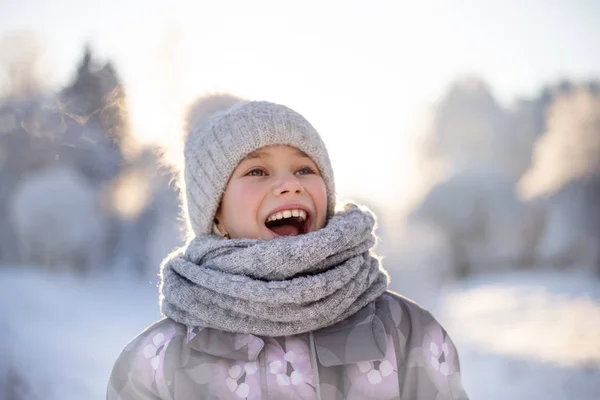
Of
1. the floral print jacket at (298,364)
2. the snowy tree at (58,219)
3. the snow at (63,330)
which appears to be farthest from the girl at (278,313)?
the snowy tree at (58,219)

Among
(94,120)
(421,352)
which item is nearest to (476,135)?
(94,120)

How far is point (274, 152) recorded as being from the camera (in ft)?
3.99

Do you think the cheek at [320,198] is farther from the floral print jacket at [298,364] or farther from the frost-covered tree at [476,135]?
the frost-covered tree at [476,135]

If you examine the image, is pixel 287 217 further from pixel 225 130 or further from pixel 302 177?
pixel 225 130

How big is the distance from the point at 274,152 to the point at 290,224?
18 centimetres

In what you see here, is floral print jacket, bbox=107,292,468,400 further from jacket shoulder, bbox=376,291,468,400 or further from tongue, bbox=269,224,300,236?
tongue, bbox=269,224,300,236

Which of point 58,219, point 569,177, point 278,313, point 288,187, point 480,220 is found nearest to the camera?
point 278,313

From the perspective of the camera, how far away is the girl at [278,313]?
1002 millimetres

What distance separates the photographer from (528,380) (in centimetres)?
229

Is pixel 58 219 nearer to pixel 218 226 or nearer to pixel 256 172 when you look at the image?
pixel 218 226

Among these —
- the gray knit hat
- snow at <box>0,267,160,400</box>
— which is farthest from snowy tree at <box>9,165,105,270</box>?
the gray knit hat

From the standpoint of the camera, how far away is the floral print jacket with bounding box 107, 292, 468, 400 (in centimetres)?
100

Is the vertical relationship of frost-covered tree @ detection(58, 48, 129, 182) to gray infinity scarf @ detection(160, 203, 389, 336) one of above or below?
above

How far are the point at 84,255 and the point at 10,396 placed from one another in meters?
0.94
